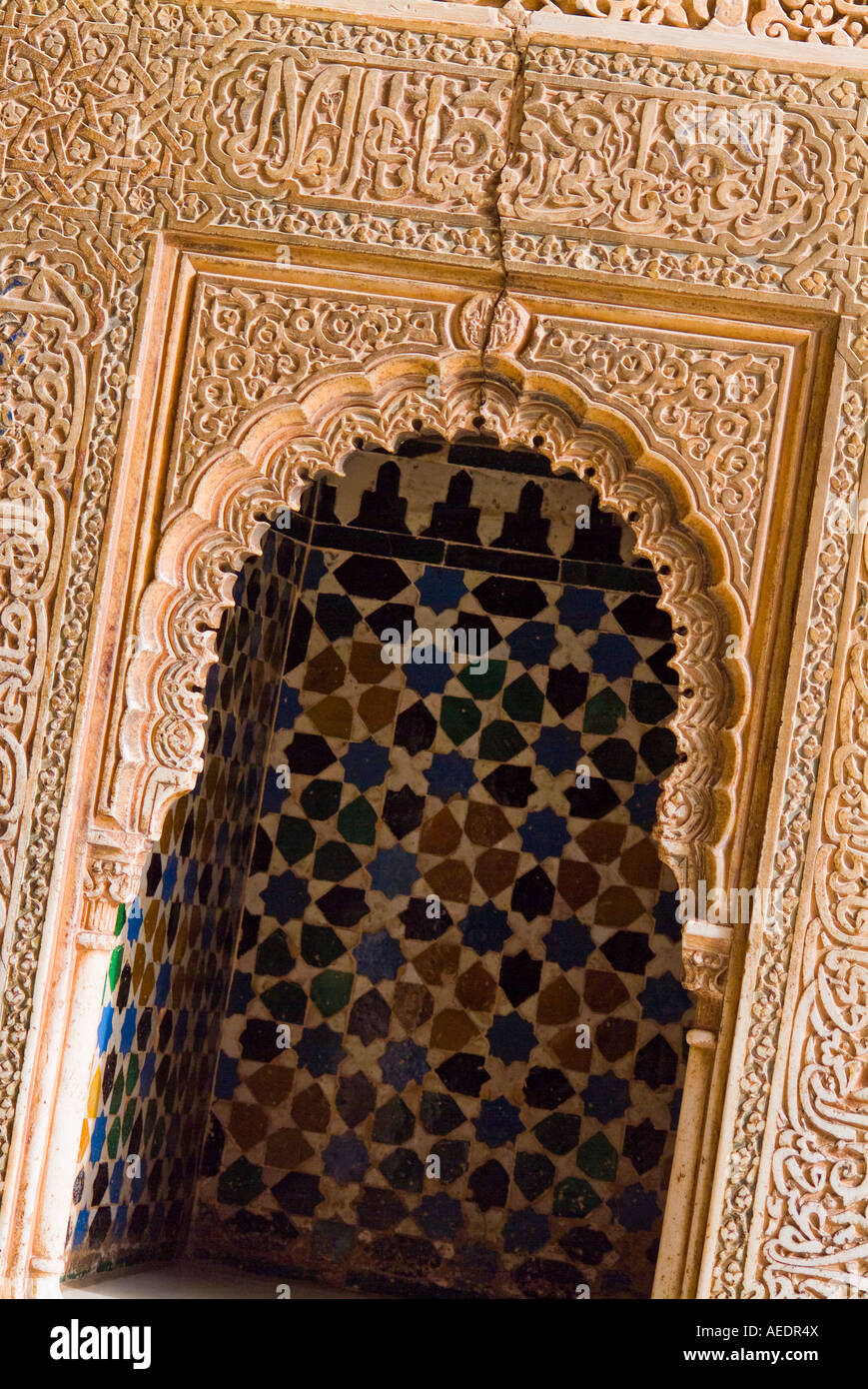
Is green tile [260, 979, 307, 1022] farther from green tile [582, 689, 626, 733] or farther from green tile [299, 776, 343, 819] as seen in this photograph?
green tile [582, 689, 626, 733]

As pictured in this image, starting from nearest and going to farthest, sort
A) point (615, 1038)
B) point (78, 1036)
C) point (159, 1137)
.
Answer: point (78, 1036), point (159, 1137), point (615, 1038)

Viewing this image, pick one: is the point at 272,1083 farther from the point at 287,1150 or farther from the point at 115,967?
the point at 115,967

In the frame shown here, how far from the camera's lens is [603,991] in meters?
5.05

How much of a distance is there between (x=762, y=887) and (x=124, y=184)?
222 cm

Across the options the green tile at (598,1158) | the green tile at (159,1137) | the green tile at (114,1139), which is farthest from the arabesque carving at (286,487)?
the green tile at (598,1158)

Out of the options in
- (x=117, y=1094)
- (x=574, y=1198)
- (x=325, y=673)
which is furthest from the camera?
(x=325, y=673)

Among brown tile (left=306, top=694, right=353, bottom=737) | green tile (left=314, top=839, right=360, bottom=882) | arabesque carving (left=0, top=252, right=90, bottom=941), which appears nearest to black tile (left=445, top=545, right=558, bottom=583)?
brown tile (left=306, top=694, right=353, bottom=737)

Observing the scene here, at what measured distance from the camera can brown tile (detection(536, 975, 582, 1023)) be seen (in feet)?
16.5

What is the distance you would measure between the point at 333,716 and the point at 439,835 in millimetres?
571

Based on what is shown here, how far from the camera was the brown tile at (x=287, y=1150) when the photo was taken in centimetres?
503

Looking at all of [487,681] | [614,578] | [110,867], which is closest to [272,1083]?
[487,681]

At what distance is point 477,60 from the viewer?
11.5 feet
